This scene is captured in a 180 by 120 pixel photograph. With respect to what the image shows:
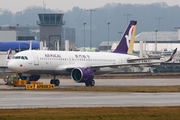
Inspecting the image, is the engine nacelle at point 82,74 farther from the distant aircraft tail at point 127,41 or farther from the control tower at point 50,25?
the control tower at point 50,25

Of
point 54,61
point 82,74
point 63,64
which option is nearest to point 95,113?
point 82,74

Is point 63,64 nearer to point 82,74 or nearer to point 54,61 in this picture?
point 54,61

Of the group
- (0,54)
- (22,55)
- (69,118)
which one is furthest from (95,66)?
(0,54)

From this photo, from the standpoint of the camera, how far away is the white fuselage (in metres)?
47.2

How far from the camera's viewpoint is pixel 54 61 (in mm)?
49656

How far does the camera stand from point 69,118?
2048 centimetres

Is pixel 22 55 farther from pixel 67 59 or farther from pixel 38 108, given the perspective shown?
pixel 38 108

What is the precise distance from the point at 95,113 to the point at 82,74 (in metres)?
26.5

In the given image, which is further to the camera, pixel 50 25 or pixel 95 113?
pixel 50 25

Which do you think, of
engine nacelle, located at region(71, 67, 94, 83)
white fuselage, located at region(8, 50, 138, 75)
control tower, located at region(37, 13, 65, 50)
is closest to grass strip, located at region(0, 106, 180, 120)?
white fuselage, located at region(8, 50, 138, 75)

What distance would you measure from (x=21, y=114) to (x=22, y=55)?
1059 inches

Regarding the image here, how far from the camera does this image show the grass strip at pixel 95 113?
67.6 ft

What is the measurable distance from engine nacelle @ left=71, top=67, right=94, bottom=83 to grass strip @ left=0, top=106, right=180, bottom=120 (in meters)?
24.5

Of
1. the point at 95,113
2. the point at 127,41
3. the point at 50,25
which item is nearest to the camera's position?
the point at 95,113
